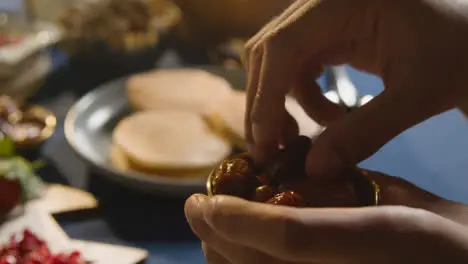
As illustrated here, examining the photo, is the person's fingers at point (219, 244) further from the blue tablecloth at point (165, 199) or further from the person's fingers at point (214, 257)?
the blue tablecloth at point (165, 199)

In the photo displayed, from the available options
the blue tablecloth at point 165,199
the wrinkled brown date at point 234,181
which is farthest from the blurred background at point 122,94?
the wrinkled brown date at point 234,181

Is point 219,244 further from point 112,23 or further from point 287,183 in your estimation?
point 112,23

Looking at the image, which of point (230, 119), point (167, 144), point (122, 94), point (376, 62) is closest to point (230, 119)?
point (230, 119)

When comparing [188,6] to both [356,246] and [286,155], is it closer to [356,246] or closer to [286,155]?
[286,155]

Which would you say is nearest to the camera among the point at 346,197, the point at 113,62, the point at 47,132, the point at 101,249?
the point at 346,197

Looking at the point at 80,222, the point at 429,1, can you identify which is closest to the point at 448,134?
the point at 429,1

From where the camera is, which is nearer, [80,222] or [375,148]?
[375,148]
